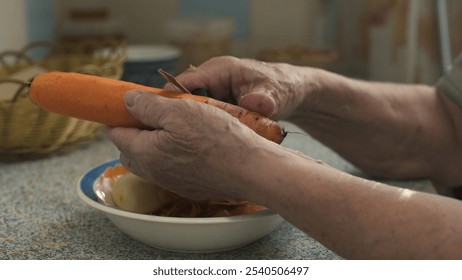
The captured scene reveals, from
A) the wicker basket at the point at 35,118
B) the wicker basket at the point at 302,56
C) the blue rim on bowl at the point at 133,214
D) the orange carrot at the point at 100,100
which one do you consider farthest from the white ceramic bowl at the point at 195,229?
the wicker basket at the point at 302,56

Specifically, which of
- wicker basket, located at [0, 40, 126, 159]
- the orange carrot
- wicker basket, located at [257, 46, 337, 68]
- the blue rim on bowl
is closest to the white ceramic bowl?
the blue rim on bowl

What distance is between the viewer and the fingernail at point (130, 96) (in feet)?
2.50

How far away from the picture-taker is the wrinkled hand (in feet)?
2.26

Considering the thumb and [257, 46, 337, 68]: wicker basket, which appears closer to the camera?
the thumb

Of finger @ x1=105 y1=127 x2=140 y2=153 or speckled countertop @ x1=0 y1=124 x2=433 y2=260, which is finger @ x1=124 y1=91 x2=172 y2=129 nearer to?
finger @ x1=105 y1=127 x2=140 y2=153

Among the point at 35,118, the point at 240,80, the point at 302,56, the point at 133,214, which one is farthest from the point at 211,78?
the point at 302,56

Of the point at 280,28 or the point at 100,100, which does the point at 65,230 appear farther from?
the point at 280,28

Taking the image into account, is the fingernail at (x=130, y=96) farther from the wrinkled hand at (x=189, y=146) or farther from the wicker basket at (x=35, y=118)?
the wicker basket at (x=35, y=118)

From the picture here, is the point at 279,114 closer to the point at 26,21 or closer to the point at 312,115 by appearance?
the point at 312,115

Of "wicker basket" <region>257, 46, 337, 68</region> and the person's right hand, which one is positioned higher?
the person's right hand

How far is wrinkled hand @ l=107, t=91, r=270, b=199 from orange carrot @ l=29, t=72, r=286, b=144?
1.4 inches

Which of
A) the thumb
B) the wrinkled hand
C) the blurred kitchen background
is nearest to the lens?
the wrinkled hand

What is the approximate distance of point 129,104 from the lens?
77cm

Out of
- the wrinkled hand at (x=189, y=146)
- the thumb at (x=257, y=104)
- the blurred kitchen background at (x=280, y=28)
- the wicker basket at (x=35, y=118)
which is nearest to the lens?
the wrinkled hand at (x=189, y=146)
